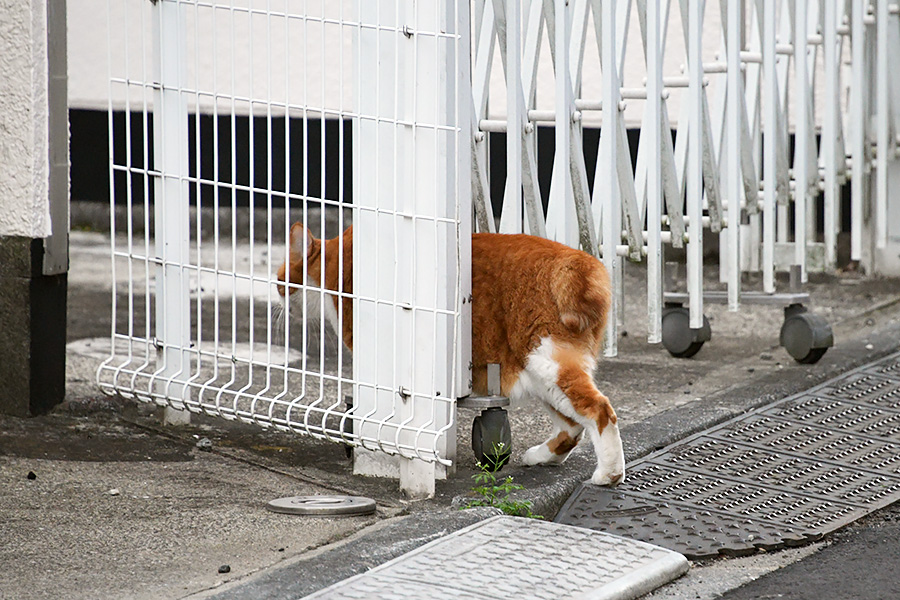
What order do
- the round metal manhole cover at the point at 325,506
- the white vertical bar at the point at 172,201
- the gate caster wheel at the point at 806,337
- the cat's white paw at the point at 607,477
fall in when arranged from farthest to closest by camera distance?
the gate caster wheel at the point at 806,337 → the white vertical bar at the point at 172,201 → the cat's white paw at the point at 607,477 → the round metal manhole cover at the point at 325,506

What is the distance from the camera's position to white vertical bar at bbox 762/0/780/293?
517cm

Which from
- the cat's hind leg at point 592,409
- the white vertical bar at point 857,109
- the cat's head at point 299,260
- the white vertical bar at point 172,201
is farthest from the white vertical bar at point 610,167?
the white vertical bar at point 857,109

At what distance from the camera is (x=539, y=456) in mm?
3760

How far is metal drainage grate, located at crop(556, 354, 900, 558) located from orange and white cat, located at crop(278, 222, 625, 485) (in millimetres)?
176

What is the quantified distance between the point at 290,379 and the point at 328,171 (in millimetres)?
3861

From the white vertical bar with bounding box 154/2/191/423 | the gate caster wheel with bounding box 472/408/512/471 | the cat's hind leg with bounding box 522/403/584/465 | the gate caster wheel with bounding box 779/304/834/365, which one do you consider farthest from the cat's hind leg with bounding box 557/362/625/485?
the gate caster wheel with bounding box 779/304/834/365

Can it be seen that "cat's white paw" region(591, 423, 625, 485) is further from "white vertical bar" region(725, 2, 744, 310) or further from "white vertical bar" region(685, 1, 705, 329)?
"white vertical bar" region(725, 2, 744, 310)

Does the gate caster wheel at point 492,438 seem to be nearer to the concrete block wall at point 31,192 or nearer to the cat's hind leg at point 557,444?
the cat's hind leg at point 557,444

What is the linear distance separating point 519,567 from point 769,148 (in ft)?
9.22

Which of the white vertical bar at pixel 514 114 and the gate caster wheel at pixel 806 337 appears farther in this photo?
the gate caster wheel at pixel 806 337

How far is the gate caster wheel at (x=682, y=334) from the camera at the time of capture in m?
5.41

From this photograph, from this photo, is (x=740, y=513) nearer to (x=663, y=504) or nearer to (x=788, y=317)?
(x=663, y=504)

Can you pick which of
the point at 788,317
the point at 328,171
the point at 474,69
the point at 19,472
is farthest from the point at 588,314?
the point at 328,171

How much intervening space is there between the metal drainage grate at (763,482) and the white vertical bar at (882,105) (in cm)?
192
